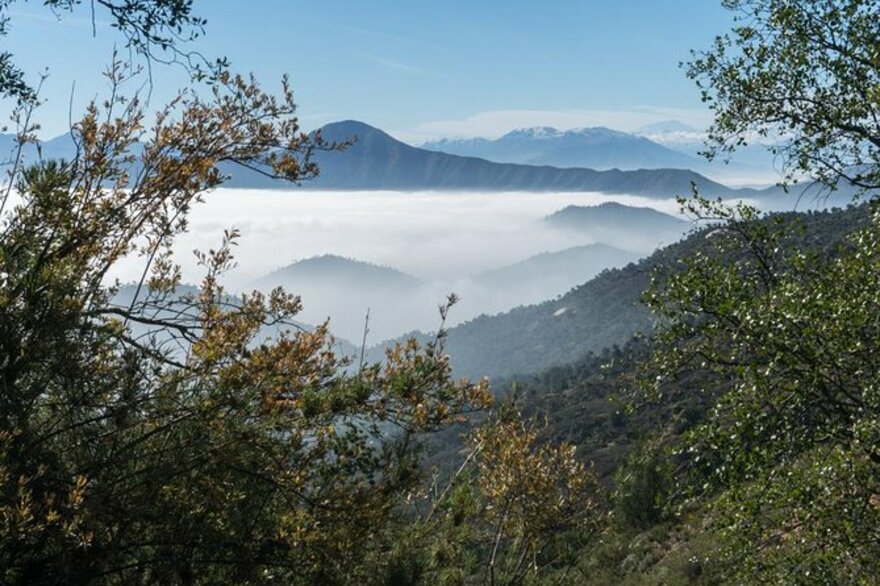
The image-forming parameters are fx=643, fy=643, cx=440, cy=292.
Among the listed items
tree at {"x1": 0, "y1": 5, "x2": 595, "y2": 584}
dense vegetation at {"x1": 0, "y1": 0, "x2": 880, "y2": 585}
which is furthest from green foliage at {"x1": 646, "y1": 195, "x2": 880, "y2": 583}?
tree at {"x1": 0, "y1": 5, "x2": 595, "y2": 584}

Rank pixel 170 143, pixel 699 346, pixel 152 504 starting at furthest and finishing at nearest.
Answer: pixel 699 346
pixel 170 143
pixel 152 504

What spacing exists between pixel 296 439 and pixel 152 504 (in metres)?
0.94

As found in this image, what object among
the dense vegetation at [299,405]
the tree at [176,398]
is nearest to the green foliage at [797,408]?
the dense vegetation at [299,405]

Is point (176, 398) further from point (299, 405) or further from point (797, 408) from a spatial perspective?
point (797, 408)

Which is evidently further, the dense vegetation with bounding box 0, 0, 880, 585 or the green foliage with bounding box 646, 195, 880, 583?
the green foliage with bounding box 646, 195, 880, 583

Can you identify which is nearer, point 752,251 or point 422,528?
point 422,528

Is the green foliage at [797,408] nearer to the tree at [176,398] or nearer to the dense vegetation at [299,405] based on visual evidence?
the dense vegetation at [299,405]

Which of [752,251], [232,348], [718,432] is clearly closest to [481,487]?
[718,432]

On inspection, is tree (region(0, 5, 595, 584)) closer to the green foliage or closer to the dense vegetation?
the dense vegetation

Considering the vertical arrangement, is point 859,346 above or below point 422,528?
above

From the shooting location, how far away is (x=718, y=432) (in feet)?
22.9

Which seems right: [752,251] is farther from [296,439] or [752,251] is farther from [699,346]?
[296,439]

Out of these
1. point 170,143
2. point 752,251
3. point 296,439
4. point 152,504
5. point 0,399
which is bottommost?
point 152,504

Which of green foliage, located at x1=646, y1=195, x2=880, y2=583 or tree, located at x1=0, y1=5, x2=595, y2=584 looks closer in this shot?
tree, located at x1=0, y1=5, x2=595, y2=584
